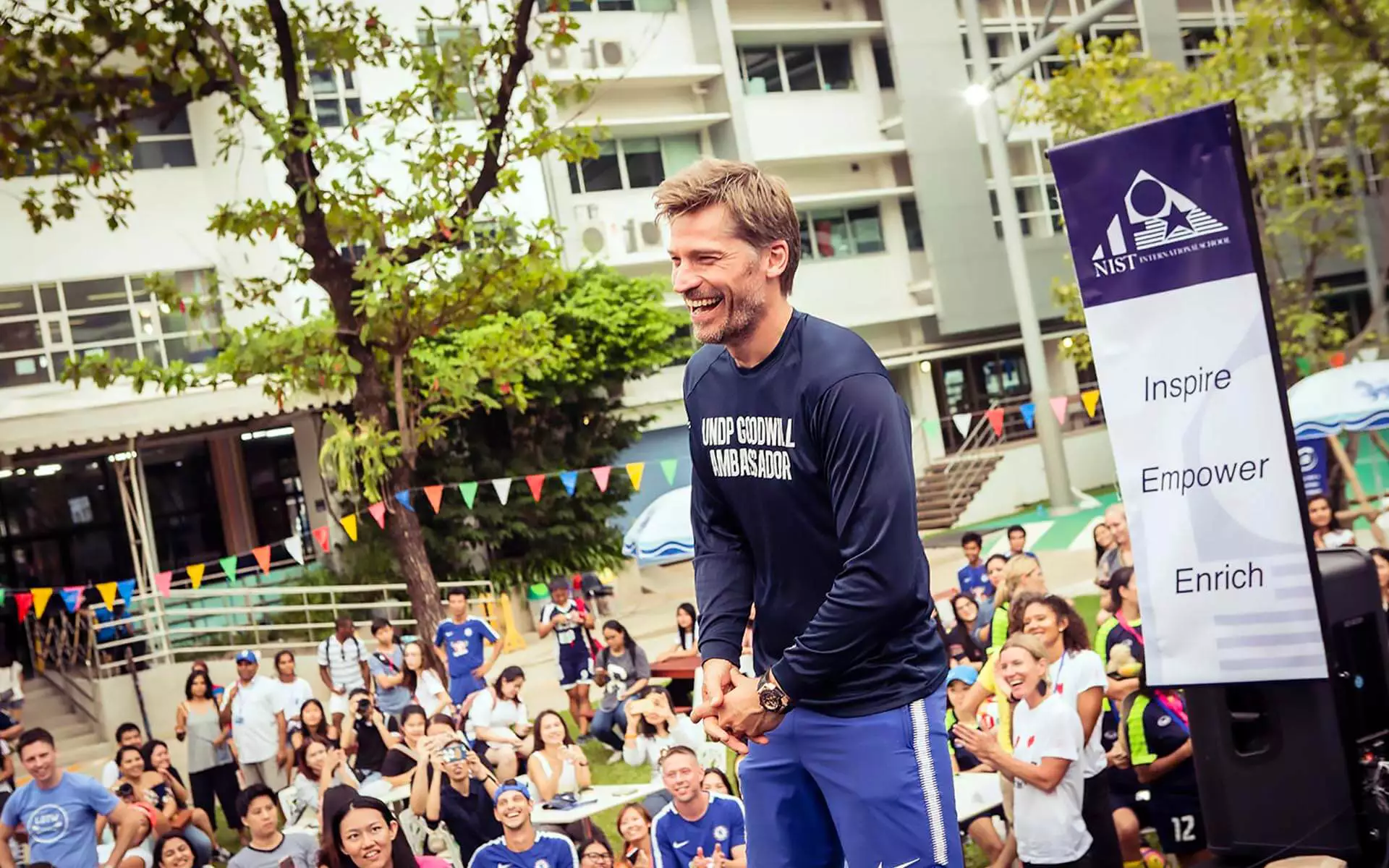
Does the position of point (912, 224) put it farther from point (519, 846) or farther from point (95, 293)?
point (519, 846)

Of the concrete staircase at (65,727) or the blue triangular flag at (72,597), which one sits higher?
the blue triangular flag at (72,597)

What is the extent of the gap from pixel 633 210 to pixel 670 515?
1346 centimetres

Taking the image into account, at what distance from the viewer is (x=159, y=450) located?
20.5 meters

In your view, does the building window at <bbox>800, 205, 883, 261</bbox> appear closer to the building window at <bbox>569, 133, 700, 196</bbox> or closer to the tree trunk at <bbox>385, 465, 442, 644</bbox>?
the building window at <bbox>569, 133, 700, 196</bbox>

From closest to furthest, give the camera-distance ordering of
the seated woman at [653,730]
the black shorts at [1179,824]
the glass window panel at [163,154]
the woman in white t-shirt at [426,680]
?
the black shorts at [1179,824], the seated woman at [653,730], the woman in white t-shirt at [426,680], the glass window panel at [163,154]

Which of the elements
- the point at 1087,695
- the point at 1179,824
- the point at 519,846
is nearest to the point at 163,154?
the point at 519,846

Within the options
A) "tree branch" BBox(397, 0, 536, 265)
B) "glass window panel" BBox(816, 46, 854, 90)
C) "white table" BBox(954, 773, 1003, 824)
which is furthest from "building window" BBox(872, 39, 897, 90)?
"white table" BBox(954, 773, 1003, 824)

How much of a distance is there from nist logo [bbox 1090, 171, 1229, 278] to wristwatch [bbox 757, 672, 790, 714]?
2.70 metres

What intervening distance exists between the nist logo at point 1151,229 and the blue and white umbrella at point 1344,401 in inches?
324

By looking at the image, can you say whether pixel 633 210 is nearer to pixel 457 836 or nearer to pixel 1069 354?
pixel 1069 354

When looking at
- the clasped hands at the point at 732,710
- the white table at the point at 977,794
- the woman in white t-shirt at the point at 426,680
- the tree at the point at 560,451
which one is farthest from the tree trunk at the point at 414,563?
the clasped hands at the point at 732,710

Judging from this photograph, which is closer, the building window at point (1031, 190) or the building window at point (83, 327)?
the building window at point (83, 327)

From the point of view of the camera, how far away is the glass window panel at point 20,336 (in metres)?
19.0

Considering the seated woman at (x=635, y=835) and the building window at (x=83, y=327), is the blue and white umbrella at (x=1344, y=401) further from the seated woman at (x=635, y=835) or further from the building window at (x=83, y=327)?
the building window at (x=83, y=327)
